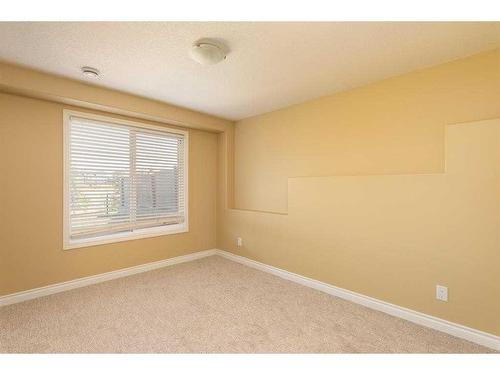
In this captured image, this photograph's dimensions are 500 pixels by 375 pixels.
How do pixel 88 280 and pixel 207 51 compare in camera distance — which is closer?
pixel 207 51

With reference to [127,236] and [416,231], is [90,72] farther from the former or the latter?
[416,231]

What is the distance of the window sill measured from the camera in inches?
114

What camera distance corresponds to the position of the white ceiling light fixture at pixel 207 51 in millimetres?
1878

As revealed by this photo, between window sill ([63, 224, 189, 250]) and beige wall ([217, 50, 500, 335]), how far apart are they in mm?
1319

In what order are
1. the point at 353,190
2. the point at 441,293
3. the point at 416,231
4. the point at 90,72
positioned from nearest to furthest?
the point at 441,293, the point at 416,231, the point at 90,72, the point at 353,190

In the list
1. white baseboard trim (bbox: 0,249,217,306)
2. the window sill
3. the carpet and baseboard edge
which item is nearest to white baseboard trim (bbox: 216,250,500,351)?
the carpet and baseboard edge

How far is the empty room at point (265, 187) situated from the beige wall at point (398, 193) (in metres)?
0.01

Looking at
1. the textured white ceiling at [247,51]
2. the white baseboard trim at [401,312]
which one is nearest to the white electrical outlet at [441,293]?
the white baseboard trim at [401,312]

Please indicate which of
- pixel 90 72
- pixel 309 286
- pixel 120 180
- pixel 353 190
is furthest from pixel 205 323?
pixel 90 72

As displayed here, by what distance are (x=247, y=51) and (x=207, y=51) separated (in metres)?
0.33

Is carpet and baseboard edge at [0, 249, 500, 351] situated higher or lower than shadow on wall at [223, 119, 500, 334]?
lower

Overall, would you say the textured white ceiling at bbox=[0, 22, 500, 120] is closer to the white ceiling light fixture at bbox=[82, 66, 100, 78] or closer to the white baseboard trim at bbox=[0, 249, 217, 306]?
the white ceiling light fixture at bbox=[82, 66, 100, 78]

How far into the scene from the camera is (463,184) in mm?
1940

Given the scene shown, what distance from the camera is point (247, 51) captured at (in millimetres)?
1998
